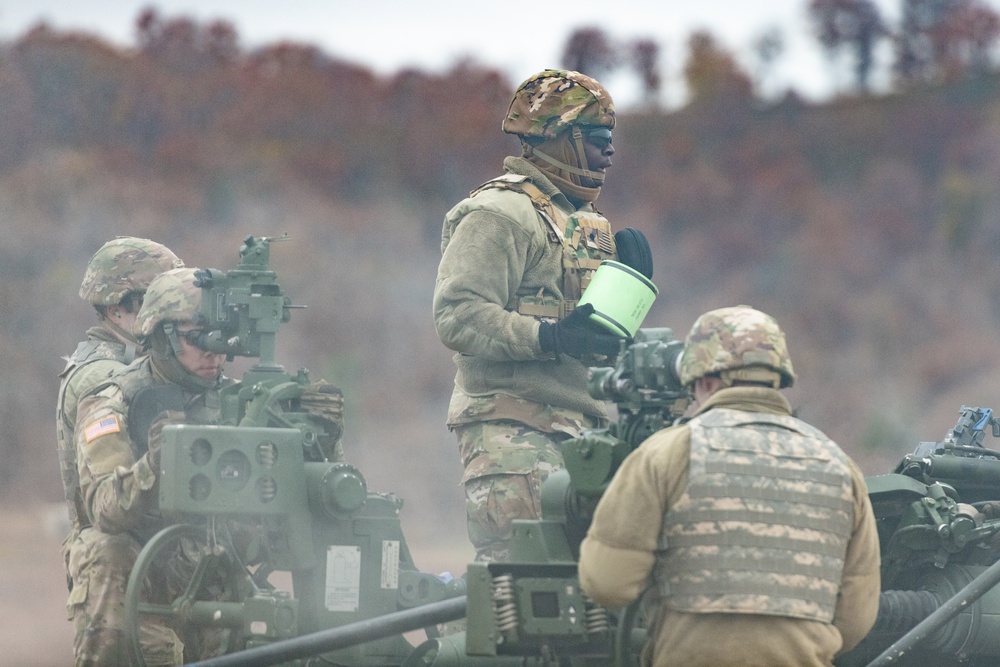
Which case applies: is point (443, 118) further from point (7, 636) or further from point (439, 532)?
point (7, 636)

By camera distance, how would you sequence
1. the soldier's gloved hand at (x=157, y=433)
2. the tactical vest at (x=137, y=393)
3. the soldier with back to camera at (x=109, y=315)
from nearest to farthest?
the soldier's gloved hand at (x=157, y=433) → the tactical vest at (x=137, y=393) → the soldier with back to camera at (x=109, y=315)

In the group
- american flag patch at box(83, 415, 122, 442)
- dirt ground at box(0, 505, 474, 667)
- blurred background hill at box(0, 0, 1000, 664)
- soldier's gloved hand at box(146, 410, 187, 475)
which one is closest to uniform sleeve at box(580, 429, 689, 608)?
soldier's gloved hand at box(146, 410, 187, 475)

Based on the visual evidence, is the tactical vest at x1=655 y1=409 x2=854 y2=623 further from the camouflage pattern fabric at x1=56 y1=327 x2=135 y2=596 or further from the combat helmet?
the camouflage pattern fabric at x1=56 y1=327 x2=135 y2=596

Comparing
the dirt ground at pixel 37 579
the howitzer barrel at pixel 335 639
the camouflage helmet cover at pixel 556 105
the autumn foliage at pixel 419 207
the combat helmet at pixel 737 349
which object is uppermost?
the autumn foliage at pixel 419 207

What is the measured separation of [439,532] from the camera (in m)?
21.7

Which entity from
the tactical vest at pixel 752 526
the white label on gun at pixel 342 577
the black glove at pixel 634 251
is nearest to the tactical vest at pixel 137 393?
the white label on gun at pixel 342 577

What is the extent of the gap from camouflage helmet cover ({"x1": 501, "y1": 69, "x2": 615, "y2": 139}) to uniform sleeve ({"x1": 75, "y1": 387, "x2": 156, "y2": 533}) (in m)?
1.93

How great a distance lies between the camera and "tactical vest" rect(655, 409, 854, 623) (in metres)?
5.74

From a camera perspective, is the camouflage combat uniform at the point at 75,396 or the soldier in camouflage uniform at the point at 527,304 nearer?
the soldier in camouflage uniform at the point at 527,304

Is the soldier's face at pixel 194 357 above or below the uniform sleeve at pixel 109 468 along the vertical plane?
above

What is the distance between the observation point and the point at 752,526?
576 cm

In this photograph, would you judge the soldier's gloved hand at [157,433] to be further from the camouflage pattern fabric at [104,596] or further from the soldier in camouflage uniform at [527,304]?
the soldier in camouflage uniform at [527,304]

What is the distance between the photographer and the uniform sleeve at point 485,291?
7.36 m

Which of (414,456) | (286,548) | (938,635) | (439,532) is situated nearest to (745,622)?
(938,635)
